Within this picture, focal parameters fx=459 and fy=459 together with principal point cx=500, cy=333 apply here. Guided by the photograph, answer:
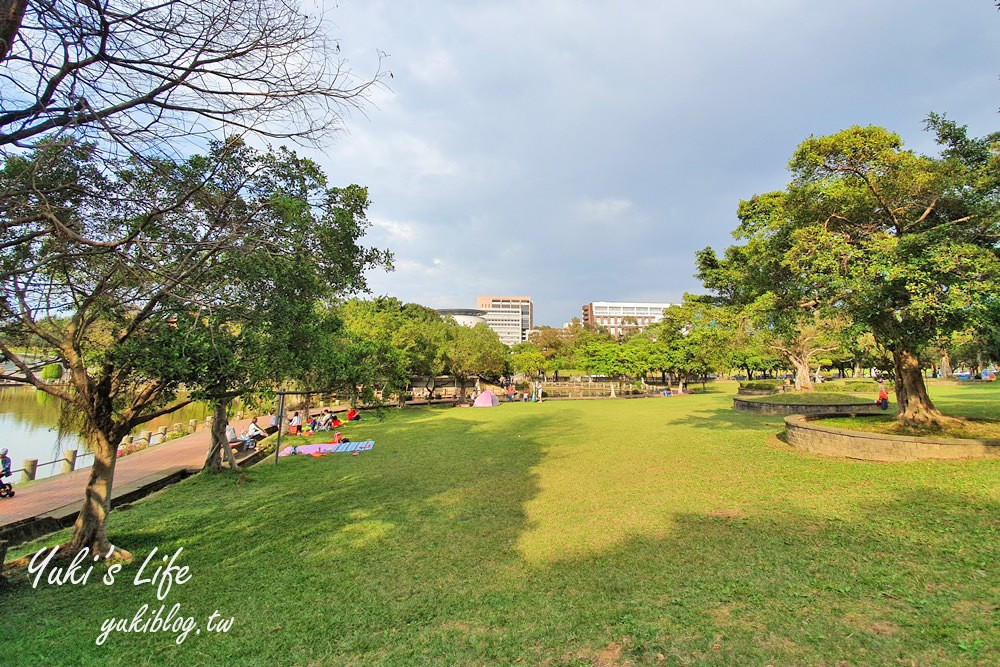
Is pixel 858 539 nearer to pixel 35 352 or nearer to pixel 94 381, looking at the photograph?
pixel 94 381

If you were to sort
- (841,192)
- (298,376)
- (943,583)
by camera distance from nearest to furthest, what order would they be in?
(943,583) → (298,376) → (841,192)

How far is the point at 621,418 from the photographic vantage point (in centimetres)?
1894

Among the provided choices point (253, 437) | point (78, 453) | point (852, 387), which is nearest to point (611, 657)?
A: point (253, 437)

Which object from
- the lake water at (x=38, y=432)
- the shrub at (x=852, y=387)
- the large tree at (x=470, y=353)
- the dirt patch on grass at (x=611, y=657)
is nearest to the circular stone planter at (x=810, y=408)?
the shrub at (x=852, y=387)

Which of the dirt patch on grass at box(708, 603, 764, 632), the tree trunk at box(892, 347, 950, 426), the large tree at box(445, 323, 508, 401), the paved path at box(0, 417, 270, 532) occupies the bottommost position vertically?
the paved path at box(0, 417, 270, 532)

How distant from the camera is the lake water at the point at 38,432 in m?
14.2

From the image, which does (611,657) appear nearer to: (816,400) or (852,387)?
(816,400)

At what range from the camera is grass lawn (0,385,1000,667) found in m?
3.33

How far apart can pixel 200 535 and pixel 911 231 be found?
1423 centimetres

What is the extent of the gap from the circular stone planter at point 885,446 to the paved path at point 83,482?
1354 cm

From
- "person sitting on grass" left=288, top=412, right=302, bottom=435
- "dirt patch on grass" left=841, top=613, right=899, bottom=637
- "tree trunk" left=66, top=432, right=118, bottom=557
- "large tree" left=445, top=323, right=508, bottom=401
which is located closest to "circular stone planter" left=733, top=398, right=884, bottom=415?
"large tree" left=445, top=323, right=508, bottom=401

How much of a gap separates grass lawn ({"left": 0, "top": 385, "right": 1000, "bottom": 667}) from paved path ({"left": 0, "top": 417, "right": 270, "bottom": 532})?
119 centimetres

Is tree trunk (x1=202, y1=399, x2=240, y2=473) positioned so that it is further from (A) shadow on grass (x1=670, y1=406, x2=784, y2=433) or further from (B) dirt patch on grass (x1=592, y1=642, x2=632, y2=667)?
(A) shadow on grass (x1=670, y1=406, x2=784, y2=433)

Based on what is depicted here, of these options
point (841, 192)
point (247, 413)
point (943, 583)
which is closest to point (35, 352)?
point (943, 583)
